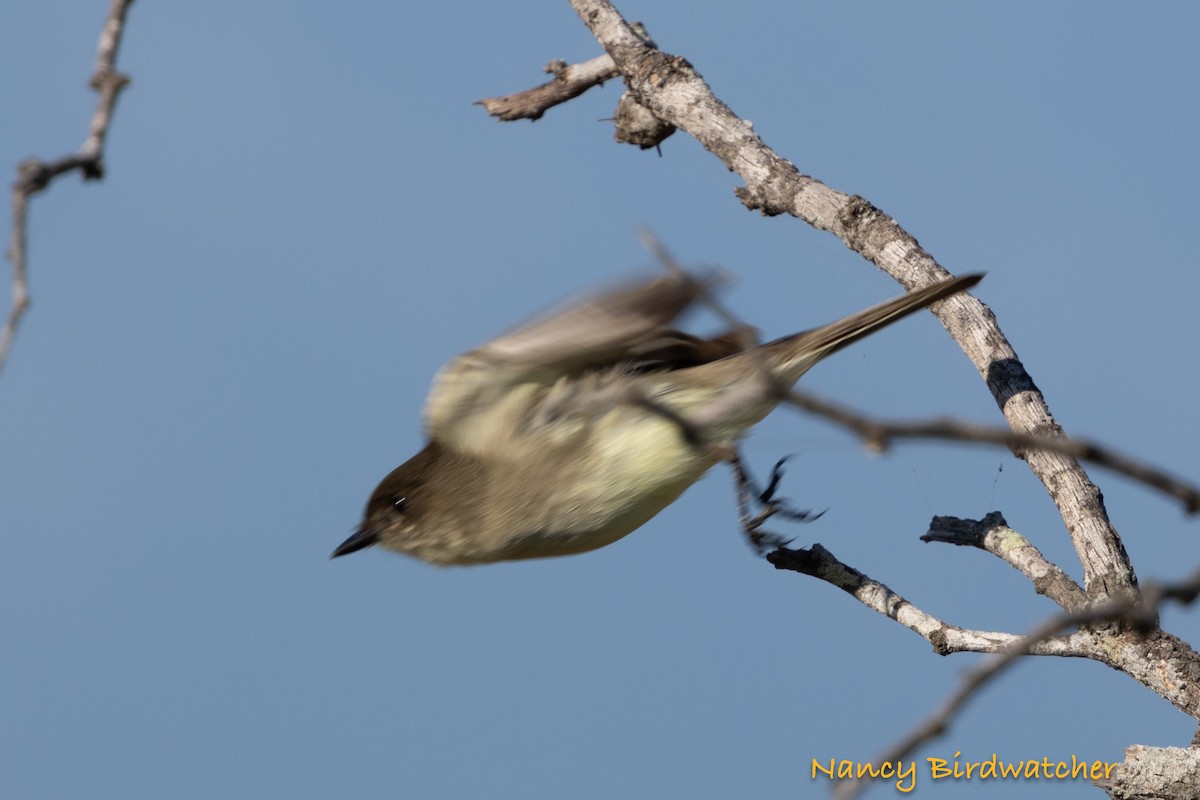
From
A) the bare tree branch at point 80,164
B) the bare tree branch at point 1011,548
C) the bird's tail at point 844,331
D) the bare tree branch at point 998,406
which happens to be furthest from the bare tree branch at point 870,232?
the bare tree branch at point 80,164

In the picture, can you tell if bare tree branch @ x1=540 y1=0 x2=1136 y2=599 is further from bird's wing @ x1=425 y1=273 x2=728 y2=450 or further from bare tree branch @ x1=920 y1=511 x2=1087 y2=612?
bird's wing @ x1=425 y1=273 x2=728 y2=450

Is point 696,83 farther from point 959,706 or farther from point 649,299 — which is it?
point 959,706

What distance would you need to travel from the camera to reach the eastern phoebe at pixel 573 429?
15.0ft

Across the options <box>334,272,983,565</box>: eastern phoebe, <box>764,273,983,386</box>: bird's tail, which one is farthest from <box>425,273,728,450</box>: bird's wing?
<box>764,273,983,386</box>: bird's tail

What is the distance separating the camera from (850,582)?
4543 mm

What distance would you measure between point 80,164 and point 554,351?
7.68 feet

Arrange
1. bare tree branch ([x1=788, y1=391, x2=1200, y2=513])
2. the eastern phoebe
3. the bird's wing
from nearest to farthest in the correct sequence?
bare tree branch ([x1=788, y1=391, x2=1200, y2=513])
the bird's wing
the eastern phoebe

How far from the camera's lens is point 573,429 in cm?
475

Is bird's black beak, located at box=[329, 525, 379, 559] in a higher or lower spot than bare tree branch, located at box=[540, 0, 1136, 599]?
lower

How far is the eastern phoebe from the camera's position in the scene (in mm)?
4559

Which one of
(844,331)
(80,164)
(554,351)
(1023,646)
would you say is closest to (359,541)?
(554,351)

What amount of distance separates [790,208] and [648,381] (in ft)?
3.45

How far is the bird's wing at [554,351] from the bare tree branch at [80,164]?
5.72 feet

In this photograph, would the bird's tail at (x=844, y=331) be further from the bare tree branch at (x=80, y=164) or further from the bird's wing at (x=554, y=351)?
the bare tree branch at (x=80, y=164)
